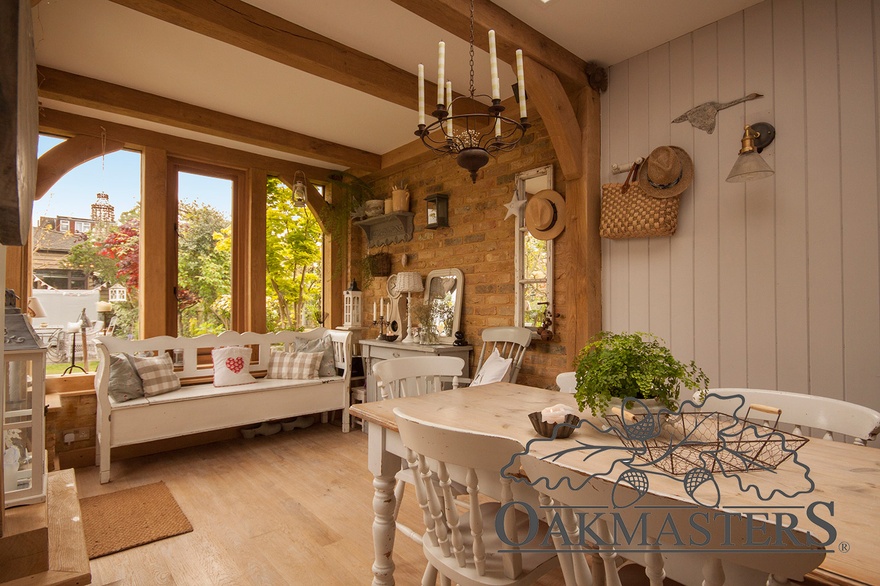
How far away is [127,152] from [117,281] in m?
1.11

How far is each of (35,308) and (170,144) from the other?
1691 mm

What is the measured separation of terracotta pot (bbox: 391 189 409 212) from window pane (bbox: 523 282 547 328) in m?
1.66

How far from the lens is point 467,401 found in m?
2.00

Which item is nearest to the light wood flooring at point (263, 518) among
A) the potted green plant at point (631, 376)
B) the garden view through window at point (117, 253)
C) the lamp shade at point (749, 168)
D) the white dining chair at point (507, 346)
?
the potted green plant at point (631, 376)

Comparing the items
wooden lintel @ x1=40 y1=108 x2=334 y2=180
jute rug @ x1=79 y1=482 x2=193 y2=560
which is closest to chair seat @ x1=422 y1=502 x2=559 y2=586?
jute rug @ x1=79 y1=482 x2=193 y2=560

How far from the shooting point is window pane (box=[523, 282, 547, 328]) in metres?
3.38

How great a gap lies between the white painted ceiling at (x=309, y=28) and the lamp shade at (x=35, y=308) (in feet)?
4.78

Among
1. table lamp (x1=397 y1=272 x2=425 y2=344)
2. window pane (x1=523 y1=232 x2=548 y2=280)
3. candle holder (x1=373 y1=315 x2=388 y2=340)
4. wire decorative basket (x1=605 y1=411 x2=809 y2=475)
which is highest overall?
window pane (x1=523 y1=232 x2=548 y2=280)

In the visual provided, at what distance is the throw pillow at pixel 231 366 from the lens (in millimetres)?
3996

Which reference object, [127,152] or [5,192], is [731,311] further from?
[127,152]

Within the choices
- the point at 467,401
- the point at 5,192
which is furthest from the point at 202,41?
the point at 5,192

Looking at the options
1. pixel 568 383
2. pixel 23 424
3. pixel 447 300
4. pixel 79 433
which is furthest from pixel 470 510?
pixel 79 433

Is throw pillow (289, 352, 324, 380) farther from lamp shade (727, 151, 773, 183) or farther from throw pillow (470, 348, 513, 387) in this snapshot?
lamp shade (727, 151, 773, 183)

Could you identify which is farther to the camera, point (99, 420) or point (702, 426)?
point (99, 420)
